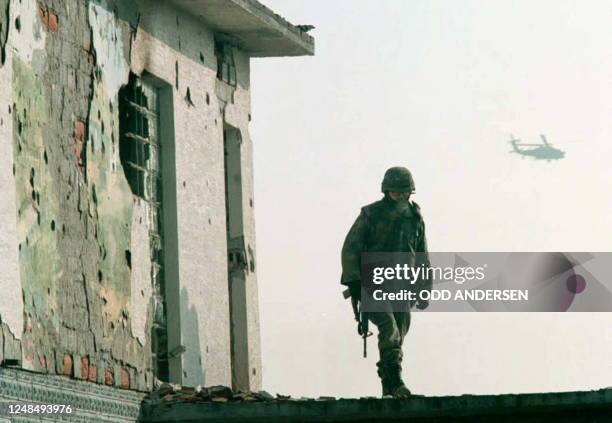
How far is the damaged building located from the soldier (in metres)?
1.62

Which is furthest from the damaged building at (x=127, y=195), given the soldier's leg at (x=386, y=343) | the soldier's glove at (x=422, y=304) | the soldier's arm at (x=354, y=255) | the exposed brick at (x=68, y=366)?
the soldier's glove at (x=422, y=304)

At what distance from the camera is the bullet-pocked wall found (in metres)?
19.1

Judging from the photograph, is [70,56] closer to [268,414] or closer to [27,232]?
[27,232]

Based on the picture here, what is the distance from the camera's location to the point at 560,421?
19.9m

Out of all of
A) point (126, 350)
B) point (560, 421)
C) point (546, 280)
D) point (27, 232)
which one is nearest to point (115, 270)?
point (126, 350)

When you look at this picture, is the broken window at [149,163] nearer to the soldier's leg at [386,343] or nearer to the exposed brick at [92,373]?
the exposed brick at [92,373]

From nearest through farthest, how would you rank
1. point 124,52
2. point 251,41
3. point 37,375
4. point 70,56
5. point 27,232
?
1. point 37,375
2. point 27,232
3. point 70,56
4. point 124,52
5. point 251,41

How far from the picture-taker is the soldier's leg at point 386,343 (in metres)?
21.5

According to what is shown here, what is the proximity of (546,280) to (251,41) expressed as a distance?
139 inches

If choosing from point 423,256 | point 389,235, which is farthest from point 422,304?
point 389,235

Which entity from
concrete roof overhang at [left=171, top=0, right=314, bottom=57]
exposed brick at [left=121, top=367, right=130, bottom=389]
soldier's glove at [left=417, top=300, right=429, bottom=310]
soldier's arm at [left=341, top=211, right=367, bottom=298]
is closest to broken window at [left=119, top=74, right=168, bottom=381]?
exposed brick at [left=121, top=367, right=130, bottom=389]

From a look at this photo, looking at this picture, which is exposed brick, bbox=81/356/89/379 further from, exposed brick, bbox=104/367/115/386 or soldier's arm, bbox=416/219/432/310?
soldier's arm, bbox=416/219/432/310

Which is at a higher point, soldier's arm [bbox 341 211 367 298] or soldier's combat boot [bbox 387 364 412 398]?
soldier's arm [bbox 341 211 367 298]

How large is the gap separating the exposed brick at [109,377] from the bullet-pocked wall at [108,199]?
0.06 feet
